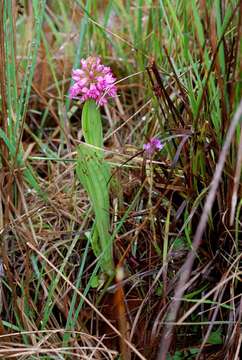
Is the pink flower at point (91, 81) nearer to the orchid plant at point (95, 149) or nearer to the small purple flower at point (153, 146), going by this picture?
the orchid plant at point (95, 149)

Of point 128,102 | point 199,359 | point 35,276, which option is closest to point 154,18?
point 128,102

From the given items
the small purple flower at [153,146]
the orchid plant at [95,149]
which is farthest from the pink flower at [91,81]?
the small purple flower at [153,146]

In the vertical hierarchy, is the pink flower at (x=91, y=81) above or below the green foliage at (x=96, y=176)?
above

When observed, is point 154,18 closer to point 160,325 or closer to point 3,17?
point 3,17

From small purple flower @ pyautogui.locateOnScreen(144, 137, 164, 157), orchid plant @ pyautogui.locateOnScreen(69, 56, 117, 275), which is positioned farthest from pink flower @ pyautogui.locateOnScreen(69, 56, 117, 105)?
small purple flower @ pyautogui.locateOnScreen(144, 137, 164, 157)

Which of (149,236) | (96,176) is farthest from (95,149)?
(149,236)

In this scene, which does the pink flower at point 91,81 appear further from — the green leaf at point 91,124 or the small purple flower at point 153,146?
the small purple flower at point 153,146

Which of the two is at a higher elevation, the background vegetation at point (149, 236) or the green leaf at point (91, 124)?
the green leaf at point (91, 124)

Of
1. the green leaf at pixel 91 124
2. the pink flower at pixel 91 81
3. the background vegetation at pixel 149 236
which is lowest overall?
the background vegetation at pixel 149 236

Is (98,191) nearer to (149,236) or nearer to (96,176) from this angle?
(96,176)
